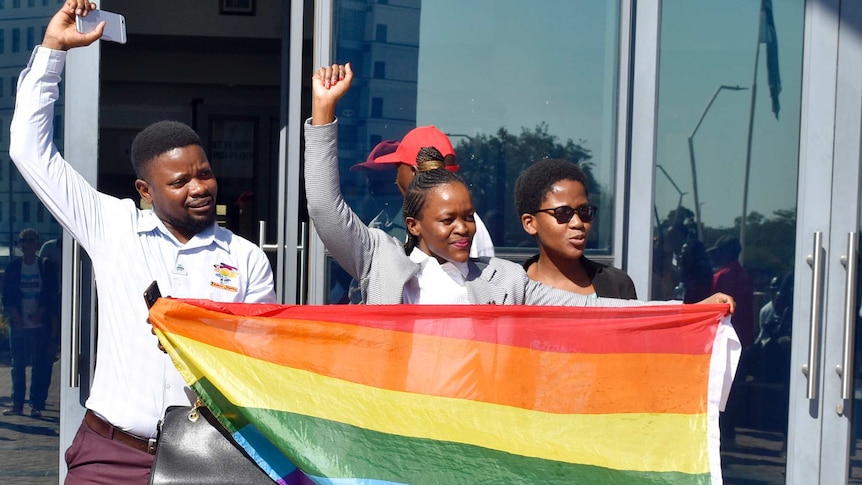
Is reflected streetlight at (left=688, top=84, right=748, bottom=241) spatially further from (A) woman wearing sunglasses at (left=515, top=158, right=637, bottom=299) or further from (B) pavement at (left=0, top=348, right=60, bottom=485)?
(B) pavement at (left=0, top=348, right=60, bottom=485)

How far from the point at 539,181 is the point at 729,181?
150 cm

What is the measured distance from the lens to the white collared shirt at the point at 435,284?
3.21 metres

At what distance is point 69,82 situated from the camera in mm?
4285

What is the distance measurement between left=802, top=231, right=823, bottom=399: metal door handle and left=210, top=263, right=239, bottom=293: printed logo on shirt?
8.43 feet

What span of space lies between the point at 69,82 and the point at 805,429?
3.42m

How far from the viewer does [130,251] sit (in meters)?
3.04

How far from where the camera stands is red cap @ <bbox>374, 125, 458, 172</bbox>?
13.2 ft

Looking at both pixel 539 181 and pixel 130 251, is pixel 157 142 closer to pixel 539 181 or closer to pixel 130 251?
pixel 130 251

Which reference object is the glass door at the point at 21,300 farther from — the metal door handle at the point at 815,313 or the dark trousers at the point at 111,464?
the metal door handle at the point at 815,313

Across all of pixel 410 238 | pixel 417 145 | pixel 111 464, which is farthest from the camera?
pixel 417 145

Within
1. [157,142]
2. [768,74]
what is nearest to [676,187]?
[768,74]

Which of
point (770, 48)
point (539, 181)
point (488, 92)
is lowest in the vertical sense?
point (539, 181)

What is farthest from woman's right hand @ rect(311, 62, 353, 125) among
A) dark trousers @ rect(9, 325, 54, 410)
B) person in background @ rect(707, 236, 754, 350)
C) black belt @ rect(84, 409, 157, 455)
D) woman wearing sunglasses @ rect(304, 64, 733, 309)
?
person in background @ rect(707, 236, 754, 350)

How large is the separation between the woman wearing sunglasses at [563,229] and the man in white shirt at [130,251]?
3.11 feet
